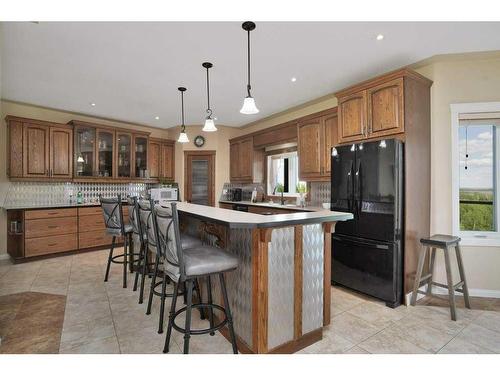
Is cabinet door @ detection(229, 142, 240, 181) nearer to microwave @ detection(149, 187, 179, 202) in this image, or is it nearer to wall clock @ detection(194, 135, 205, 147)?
wall clock @ detection(194, 135, 205, 147)

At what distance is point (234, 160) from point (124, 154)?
2.30 metres

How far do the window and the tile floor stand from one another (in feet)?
8.11

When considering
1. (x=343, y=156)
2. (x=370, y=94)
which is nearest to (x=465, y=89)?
(x=370, y=94)

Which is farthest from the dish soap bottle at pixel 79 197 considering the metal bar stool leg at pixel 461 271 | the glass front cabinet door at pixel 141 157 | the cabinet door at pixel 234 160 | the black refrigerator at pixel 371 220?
the metal bar stool leg at pixel 461 271

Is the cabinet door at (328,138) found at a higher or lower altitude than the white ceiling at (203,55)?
lower

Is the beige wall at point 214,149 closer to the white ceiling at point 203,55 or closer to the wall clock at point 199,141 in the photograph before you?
the wall clock at point 199,141

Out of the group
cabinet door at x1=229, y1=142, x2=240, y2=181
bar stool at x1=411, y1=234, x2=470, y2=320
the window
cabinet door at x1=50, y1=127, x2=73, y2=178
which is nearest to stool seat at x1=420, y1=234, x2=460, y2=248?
bar stool at x1=411, y1=234, x2=470, y2=320

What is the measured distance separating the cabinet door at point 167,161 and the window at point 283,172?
89.8 inches

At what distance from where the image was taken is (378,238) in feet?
9.19

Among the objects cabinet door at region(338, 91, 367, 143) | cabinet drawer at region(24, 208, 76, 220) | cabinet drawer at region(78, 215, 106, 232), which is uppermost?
cabinet door at region(338, 91, 367, 143)

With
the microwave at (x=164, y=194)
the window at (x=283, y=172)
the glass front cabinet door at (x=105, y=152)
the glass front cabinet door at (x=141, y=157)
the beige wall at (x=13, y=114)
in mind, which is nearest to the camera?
the beige wall at (x=13, y=114)

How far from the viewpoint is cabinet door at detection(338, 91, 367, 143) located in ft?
10.2

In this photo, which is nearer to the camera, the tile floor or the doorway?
the tile floor

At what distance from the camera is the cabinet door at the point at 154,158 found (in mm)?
5996
